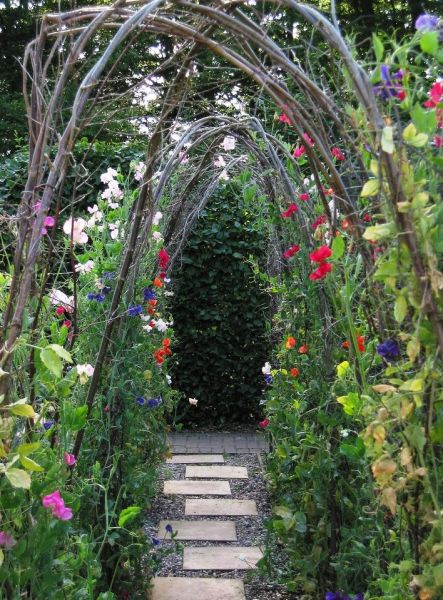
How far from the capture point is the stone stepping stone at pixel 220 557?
3568 mm

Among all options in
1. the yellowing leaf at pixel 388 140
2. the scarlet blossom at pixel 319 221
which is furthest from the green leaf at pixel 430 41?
the scarlet blossom at pixel 319 221

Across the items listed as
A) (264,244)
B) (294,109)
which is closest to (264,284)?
(264,244)

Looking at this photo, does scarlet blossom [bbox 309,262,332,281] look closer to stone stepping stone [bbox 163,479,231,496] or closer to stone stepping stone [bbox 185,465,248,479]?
stone stepping stone [bbox 163,479,231,496]

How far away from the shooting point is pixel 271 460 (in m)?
4.31

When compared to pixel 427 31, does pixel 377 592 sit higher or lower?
lower

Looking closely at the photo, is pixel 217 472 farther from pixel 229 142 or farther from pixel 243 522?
pixel 229 142

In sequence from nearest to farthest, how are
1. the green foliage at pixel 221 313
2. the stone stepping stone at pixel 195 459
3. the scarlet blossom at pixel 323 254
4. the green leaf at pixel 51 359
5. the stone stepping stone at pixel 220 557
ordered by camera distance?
the green leaf at pixel 51 359, the scarlet blossom at pixel 323 254, the stone stepping stone at pixel 220 557, the stone stepping stone at pixel 195 459, the green foliage at pixel 221 313

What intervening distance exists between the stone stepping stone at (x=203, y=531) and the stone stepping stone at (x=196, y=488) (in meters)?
0.48

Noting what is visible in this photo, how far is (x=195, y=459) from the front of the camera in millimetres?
5445

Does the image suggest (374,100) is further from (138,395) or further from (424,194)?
(138,395)

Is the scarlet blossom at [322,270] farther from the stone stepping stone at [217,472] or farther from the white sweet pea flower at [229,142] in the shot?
the stone stepping stone at [217,472]

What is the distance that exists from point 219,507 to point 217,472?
670mm

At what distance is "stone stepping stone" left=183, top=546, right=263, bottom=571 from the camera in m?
3.57

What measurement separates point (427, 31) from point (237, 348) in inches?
208
